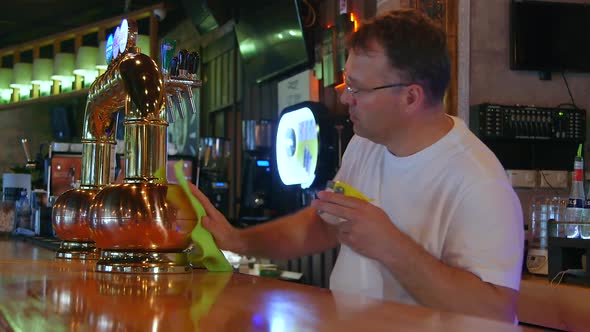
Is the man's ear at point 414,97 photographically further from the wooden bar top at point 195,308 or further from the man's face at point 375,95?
the wooden bar top at point 195,308

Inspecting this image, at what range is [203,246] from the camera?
1366mm

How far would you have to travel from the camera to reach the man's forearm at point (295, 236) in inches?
67.5

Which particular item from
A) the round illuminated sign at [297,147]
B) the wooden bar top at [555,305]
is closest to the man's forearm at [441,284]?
the wooden bar top at [555,305]

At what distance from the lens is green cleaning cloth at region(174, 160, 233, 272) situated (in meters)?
1.34

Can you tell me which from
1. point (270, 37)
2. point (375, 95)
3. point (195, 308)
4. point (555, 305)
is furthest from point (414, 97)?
point (270, 37)

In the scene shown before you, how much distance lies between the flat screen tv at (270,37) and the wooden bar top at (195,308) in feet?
15.9

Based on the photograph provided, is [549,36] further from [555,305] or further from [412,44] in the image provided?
[412,44]

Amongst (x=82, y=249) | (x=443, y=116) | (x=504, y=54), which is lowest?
(x=82, y=249)

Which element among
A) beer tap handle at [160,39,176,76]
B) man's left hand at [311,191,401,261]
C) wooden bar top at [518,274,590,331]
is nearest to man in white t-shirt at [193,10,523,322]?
man's left hand at [311,191,401,261]

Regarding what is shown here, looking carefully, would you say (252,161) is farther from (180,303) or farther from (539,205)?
(180,303)

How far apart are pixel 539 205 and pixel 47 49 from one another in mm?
7568

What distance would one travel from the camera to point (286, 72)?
6305 millimetres

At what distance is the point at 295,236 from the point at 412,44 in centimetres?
53

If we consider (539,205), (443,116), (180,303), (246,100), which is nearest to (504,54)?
(539,205)
